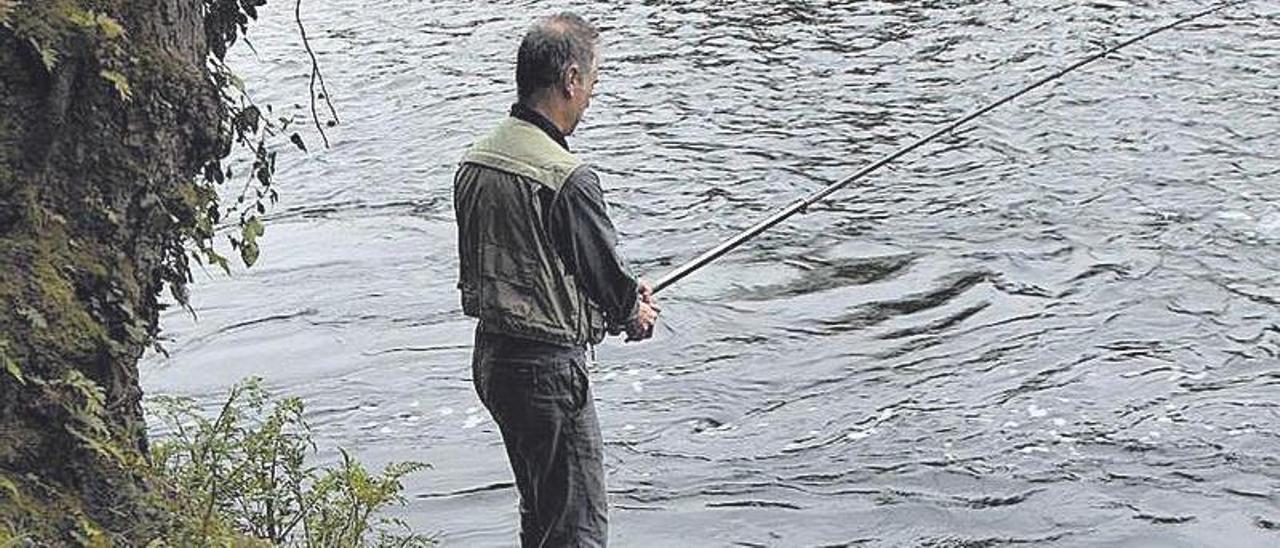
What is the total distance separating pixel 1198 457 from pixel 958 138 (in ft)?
18.1

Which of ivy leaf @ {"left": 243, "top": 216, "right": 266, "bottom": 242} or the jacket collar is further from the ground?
the jacket collar

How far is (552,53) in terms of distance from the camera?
4543mm

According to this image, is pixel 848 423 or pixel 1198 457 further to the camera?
pixel 848 423

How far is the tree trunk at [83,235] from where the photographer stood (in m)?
3.89

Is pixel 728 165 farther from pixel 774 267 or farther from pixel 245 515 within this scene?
pixel 245 515

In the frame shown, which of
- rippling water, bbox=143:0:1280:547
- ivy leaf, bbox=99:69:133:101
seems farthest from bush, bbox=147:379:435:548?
rippling water, bbox=143:0:1280:547

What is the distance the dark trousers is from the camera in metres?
4.71

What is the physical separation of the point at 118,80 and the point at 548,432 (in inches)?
60.6

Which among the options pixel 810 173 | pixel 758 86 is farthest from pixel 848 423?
pixel 758 86

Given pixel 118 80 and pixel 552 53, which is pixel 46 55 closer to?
pixel 118 80

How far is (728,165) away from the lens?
12.1 metres

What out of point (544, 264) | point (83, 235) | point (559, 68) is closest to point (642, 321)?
point (544, 264)

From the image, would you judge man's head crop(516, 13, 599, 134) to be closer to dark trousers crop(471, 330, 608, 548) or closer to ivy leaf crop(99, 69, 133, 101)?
dark trousers crop(471, 330, 608, 548)

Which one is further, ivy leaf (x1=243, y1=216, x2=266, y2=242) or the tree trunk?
ivy leaf (x1=243, y1=216, x2=266, y2=242)
